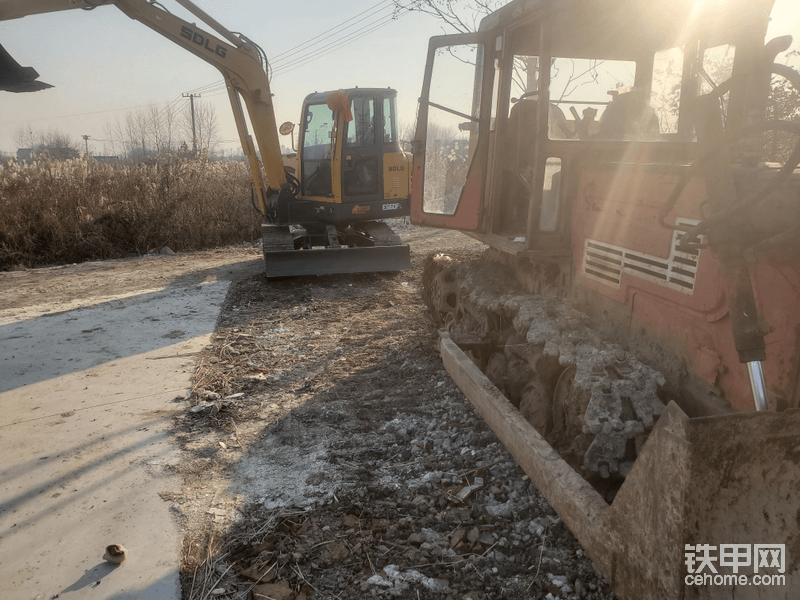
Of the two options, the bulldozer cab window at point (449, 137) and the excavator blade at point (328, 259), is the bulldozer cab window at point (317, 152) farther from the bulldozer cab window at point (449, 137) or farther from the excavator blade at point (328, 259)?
the bulldozer cab window at point (449, 137)

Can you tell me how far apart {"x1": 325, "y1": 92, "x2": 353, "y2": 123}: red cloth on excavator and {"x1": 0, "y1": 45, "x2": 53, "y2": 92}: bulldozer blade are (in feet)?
15.0

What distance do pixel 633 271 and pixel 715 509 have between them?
4.80 ft

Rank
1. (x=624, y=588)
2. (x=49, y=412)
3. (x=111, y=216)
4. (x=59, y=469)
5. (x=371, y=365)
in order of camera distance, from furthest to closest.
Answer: (x=111, y=216)
(x=371, y=365)
(x=49, y=412)
(x=59, y=469)
(x=624, y=588)

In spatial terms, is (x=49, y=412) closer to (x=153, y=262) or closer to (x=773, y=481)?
(x=773, y=481)

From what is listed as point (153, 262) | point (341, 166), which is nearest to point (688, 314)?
point (341, 166)

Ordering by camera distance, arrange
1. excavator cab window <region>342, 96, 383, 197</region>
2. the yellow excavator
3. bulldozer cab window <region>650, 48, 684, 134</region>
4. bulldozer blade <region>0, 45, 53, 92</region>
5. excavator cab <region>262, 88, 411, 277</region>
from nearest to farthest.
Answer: bulldozer cab window <region>650, 48, 684, 134</region>
bulldozer blade <region>0, 45, 53, 92</region>
the yellow excavator
excavator cab <region>262, 88, 411, 277</region>
excavator cab window <region>342, 96, 383, 197</region>

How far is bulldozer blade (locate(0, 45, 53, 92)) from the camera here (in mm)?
4086

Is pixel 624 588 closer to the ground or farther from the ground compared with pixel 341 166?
closer to the ground

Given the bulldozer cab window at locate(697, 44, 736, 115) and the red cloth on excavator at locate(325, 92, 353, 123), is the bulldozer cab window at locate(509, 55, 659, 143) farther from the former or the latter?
the red cloth on excavator at locate(325, 92, 353, 123)

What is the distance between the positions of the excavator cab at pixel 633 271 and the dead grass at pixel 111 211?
27.0 feet

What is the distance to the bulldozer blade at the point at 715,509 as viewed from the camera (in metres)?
1.82

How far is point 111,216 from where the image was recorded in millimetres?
11266

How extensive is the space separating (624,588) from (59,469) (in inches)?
132

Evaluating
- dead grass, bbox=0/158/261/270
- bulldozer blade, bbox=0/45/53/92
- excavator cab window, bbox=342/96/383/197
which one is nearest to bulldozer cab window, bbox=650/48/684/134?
bulldozer blade, bbox=0/45/53/92
